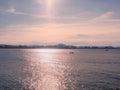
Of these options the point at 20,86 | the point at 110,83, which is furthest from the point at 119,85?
the point at 20,86

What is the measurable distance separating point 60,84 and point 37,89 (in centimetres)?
658

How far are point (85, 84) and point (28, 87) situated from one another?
41.7 ft

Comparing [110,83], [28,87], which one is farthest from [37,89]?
[110,83]

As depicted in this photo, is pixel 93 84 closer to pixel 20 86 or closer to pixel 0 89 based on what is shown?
pixel 20 86

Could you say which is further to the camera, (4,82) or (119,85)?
(4,82)

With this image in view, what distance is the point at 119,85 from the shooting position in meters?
46.1

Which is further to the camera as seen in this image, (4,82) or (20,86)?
(4,82)

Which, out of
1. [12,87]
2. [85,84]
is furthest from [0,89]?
[85,84]

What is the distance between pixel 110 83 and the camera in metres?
48.3

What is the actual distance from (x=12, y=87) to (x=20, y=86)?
1804mm

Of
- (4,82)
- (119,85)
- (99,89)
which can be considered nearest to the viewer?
(99,89)

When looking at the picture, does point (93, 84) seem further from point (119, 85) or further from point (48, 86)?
point (48, 86)

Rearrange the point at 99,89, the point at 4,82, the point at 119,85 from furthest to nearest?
the point at 4,82
the point at 119,85
the point at 99,89

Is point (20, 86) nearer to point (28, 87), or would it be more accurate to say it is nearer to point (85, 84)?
point (28, 87)
